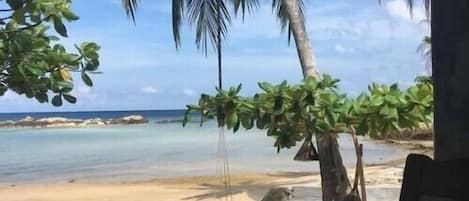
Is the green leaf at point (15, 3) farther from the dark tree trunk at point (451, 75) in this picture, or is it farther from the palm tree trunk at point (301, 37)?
the palm tree trunk at point (301, 37)

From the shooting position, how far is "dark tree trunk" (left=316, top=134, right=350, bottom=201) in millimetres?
6000

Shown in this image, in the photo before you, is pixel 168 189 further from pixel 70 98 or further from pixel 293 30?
pixel 70 98

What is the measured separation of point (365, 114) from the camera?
169 inches

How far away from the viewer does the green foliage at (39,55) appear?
2.28 meters

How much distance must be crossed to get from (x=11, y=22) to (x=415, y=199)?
1.63m

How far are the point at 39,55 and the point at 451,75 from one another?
1568 millimetres

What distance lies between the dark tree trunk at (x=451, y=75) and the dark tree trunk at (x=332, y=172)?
182 inches

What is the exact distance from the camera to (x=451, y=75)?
50.8 inches

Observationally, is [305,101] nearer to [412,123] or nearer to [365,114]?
A: [365,114]

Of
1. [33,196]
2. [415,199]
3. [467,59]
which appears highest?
[467,59]

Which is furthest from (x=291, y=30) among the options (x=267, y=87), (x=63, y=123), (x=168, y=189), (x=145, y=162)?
(x=63, y=123)

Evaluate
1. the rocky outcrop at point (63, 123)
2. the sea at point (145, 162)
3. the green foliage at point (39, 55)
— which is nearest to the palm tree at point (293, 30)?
the green foliage at point (39, 55)

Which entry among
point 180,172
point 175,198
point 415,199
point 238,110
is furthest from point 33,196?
point 415,199

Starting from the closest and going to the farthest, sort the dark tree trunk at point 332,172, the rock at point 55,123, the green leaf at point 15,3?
the green leaf at point 15,3 → the dark tree trunk at point 332,172 → the rock at point 55,123
